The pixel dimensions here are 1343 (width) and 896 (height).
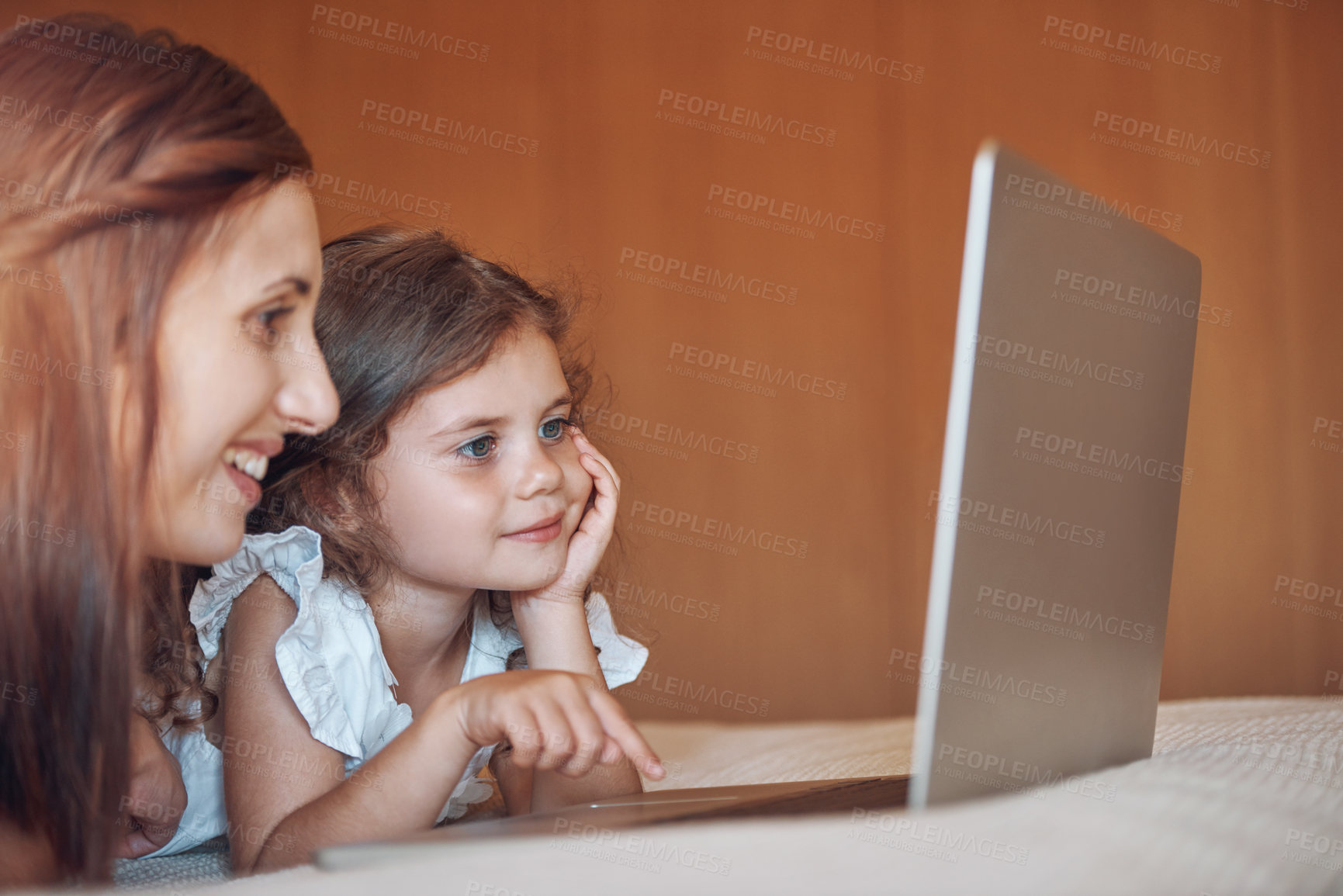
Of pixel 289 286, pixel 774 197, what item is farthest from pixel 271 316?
pixel 774 197

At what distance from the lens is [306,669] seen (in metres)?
0.96

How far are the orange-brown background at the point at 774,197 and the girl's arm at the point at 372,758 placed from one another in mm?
2136

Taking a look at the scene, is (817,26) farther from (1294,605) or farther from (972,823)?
(972,823)

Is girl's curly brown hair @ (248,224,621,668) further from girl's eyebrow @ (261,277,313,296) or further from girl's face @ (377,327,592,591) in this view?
girl's eyebrow @ (261,277,313,296)

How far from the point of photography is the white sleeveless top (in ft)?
3.12

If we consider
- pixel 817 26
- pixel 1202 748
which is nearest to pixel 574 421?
pixel 1202 748

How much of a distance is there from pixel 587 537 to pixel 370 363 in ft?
1.09

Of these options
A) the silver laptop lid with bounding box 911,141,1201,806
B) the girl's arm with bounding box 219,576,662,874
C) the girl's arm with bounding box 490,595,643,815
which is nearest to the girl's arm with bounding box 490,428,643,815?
the girl's arm with bounding box 490,595,643,815

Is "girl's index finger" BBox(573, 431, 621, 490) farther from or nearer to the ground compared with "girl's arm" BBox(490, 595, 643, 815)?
farther from the ground

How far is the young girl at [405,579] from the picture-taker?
84 centimetres

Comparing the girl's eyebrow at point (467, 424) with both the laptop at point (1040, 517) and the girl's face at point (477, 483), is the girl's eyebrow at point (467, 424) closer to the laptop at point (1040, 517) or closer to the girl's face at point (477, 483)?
the girl's face at point (477, 483)

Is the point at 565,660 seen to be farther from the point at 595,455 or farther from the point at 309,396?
the point at 309,396

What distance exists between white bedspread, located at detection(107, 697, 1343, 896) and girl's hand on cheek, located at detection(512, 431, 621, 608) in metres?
0.62

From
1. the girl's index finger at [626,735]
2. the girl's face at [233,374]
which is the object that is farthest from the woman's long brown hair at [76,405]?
the girl's index finger at [626,735]
